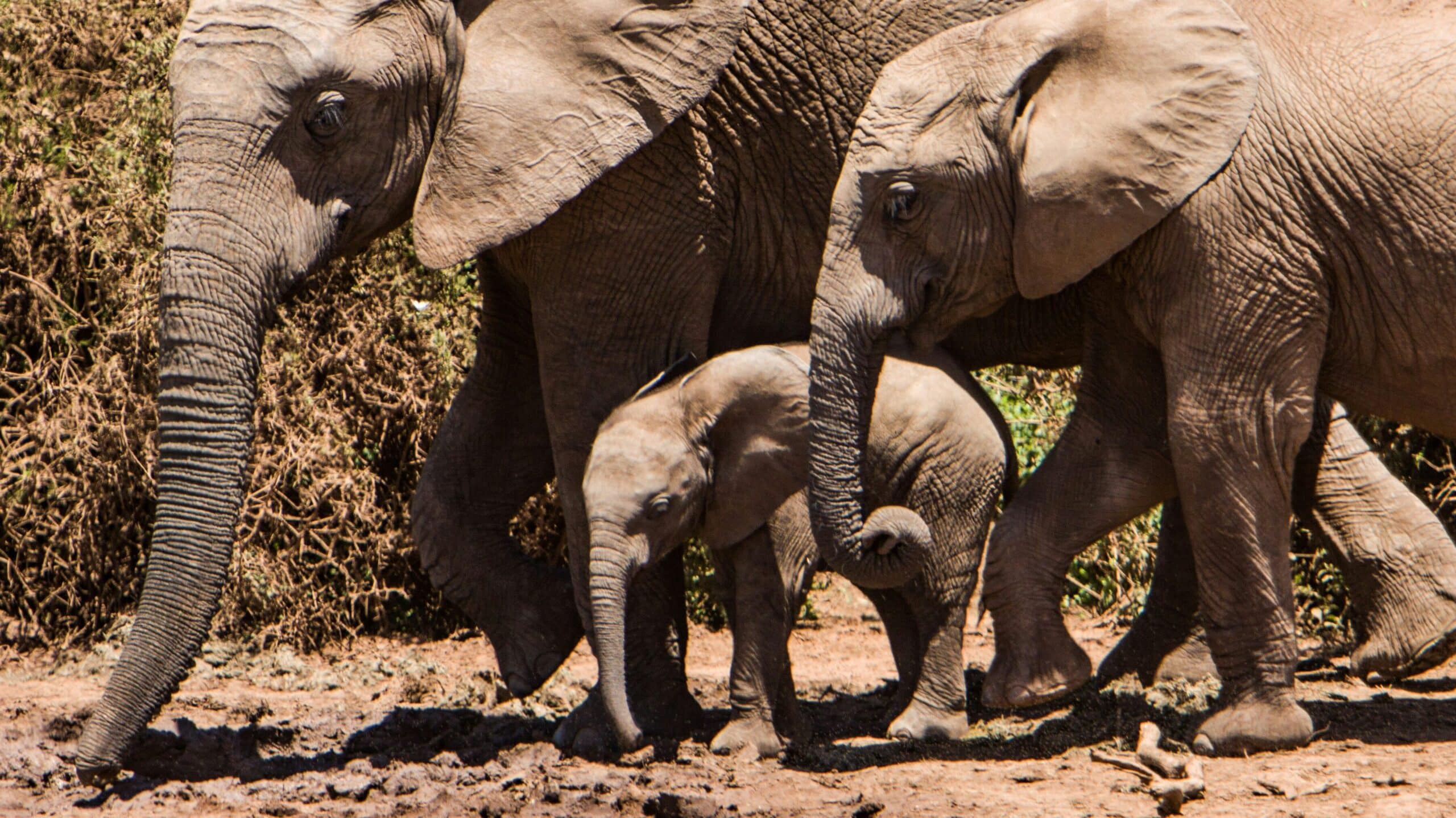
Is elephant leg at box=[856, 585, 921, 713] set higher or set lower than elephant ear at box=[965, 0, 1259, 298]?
lower

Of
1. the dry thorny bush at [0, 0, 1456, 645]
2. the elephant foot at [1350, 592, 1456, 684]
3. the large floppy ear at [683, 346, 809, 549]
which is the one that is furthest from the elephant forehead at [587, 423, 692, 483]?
the dry thorny bush at [0, 0, 1456, 645]

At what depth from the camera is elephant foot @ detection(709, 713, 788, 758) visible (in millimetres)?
6098

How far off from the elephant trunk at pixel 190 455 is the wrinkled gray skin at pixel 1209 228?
1.64 m

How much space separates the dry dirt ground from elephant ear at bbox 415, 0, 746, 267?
1.61m

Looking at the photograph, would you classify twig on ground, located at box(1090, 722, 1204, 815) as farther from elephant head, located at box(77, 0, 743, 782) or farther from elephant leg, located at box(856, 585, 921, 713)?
elephant head, located at box(77, 0, 743, 782)

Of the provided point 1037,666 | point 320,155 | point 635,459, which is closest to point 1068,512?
point 1037,666

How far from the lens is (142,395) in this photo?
855cm

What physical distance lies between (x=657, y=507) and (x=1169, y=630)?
7.07 feet

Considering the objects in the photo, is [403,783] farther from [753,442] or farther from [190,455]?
[753,442]

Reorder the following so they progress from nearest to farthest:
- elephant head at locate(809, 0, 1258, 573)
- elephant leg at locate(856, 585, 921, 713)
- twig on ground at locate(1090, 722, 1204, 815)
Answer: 1. twig on ground at locate(1090, 722, 1204, 815)
2. elephant head at locate(809, 0, 1258, 573)
3. elephant leg at locate(856, 585, 921, 713)

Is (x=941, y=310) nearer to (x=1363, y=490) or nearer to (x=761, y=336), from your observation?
(x=761, y=336)

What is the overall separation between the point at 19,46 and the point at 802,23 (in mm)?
4229

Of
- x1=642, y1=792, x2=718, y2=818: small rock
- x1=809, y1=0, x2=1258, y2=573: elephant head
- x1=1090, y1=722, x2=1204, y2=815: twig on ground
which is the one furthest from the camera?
x1=809, y1=0, x2=1258, y2=573: elephant head

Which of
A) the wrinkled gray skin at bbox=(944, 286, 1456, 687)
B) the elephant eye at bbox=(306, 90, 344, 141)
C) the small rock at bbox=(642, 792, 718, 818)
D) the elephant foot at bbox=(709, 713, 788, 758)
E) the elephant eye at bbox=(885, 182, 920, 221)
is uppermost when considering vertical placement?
the elephant eye at bbox=(306, 90, 344, 141)
